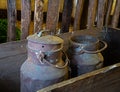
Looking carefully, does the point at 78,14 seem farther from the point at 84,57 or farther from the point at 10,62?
the point at 10,62

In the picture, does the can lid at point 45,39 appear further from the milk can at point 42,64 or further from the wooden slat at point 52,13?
the wooden slat at point 52,13

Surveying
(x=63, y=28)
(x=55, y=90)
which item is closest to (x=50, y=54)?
(x=55, y=90)

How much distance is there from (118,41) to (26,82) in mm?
945

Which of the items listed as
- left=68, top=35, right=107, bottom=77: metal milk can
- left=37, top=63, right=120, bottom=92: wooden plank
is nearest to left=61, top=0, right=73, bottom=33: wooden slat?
left=68, top=35, right=107, bottom=77: metal milk can

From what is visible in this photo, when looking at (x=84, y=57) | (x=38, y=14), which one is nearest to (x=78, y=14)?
(x=38, y=14)

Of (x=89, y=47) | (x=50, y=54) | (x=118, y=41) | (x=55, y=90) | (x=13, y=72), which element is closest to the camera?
(x=55, y=90)

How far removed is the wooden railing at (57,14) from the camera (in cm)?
156

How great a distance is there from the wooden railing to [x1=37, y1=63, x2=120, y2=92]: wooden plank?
65 cm

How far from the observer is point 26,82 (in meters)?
1.28

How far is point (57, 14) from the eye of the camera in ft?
5.47

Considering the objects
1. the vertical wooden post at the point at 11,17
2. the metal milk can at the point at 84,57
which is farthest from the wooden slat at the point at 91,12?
the vertical wooden post at the point at 11,17

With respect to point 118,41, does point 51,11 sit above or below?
above

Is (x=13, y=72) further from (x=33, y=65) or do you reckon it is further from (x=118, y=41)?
(x=118, y=41)

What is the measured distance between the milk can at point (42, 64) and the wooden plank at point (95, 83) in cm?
20
